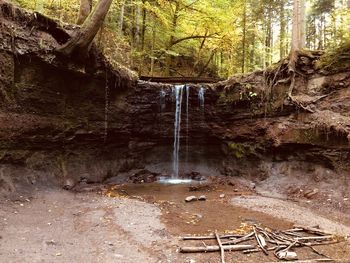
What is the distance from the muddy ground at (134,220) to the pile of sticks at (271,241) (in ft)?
0.52

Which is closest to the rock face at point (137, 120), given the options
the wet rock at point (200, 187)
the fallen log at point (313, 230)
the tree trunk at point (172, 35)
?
the wet rock at point (200, 187)

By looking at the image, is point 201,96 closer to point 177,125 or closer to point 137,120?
point 177,125

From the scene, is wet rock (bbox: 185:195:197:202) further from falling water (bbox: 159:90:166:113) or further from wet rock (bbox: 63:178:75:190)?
falling water (bbox: 159:90:166:113)

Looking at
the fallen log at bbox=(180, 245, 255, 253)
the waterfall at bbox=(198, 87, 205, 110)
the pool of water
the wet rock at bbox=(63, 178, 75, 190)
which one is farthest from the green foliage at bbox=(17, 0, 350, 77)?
the fallen log at bbox=(180, 245, 255, 253)

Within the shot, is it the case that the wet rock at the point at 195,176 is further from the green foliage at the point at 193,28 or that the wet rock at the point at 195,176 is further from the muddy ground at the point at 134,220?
the green foliage at the point at 193,28

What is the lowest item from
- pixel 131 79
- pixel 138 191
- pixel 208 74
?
pixel 138 191

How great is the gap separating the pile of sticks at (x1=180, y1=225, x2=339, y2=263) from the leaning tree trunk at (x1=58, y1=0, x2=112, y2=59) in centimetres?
619

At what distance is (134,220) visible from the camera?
7746 millimetres

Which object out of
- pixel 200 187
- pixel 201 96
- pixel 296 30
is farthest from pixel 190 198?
pixel 296 30

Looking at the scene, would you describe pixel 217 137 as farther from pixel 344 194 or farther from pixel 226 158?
pixel 344 194

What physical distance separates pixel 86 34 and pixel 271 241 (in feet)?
23.7

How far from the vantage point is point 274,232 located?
6973mm

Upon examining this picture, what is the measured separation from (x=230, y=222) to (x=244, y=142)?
21.0 feet

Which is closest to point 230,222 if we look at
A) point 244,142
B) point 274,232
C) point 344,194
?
A: point 274,232
